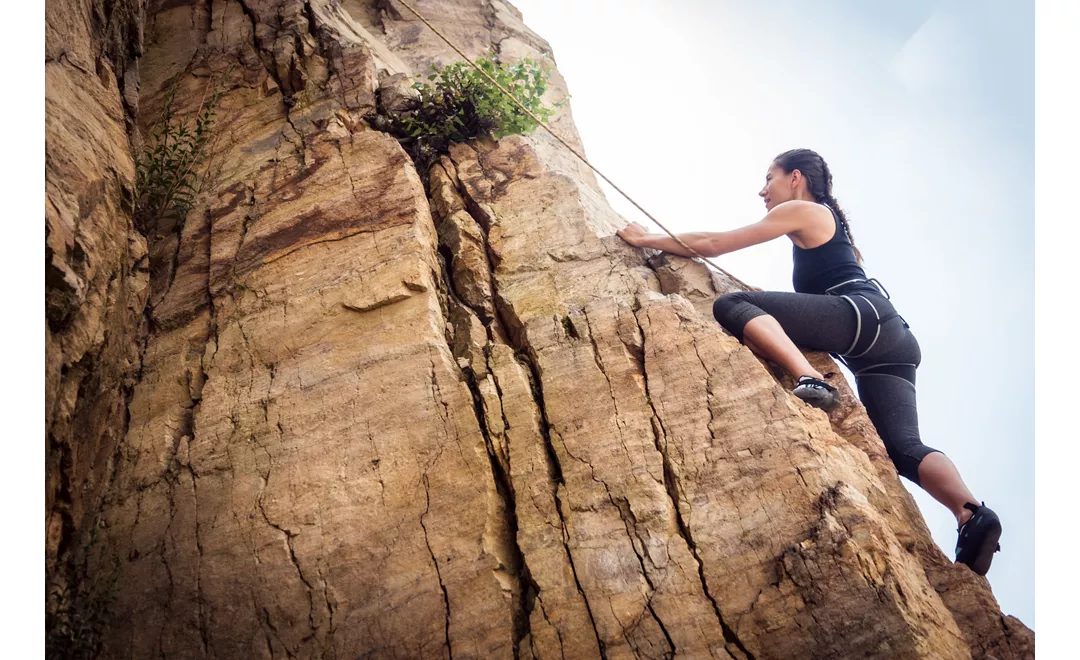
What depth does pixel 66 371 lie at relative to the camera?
15.5ft

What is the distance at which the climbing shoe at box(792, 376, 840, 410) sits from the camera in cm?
484

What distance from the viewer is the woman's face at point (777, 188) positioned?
5.89m

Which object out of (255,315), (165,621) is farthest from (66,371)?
(165,621)

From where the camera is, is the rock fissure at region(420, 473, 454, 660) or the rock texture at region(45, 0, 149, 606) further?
the rock texture at region(45, 0, 149, 606)

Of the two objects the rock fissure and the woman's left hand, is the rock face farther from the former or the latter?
the woman's left hand

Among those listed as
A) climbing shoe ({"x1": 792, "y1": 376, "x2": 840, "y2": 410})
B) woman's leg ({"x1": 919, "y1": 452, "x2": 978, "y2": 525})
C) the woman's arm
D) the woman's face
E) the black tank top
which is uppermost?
the woman's face

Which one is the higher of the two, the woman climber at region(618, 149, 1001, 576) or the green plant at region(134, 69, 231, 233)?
the green plant at region(134, 69, 231, 233)

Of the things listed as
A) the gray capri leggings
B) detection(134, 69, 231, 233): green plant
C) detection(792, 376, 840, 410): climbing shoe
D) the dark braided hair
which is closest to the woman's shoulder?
the dark braided hair

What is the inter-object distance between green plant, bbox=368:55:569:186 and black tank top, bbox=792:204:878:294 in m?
2.41

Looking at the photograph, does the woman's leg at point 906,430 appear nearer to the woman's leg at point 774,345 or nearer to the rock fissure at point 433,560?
the woman's leg at point 774,345

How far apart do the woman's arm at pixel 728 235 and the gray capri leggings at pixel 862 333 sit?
497 mm

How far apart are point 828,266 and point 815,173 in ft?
2.53

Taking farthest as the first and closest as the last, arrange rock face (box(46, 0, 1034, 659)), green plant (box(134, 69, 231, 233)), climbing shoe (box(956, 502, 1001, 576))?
1. green plant (box(134, 69, 231, 233))
2. climbing shoe (box(956, 502, 1001, 576))
3. rock face (box(46, 0, 1034, 659))

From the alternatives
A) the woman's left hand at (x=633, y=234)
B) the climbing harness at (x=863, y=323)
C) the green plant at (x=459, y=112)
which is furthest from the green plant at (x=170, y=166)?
the climbing harness at (x=863, y=323)
